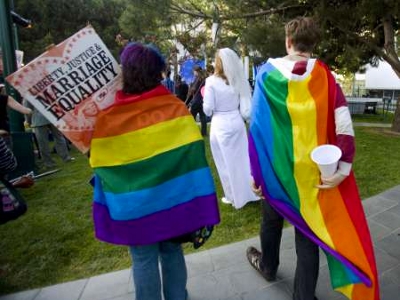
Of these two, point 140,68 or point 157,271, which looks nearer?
point 140,68

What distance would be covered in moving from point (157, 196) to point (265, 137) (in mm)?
729

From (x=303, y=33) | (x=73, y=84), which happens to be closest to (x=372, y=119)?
(x=303, y=33)

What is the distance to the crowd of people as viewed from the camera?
1750mm

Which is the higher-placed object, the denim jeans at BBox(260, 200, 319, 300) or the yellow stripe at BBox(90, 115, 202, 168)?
the yellow stripe at BBox(90, 115, 202, 168)

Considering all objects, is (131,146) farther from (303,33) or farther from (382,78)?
(382,78)

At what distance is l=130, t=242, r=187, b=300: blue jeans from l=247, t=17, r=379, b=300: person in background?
2.24 feet

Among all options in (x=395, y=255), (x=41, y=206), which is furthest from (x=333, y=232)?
(x=41, y=206)

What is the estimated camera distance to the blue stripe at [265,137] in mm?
2043

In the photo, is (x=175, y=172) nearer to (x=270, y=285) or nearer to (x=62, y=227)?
(x=270, y=285)

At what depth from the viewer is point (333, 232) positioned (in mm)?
1908

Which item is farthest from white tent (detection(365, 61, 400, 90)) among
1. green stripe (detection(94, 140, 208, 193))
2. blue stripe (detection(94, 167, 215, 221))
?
green stripe (detection(94, 140, 208, 193))

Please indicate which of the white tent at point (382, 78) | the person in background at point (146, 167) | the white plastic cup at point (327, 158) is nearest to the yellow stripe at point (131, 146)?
the person in background at point (146, 167)

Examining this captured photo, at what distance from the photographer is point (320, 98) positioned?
1.85 meters

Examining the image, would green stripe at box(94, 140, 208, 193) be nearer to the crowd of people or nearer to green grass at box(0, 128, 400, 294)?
the crowd of people
